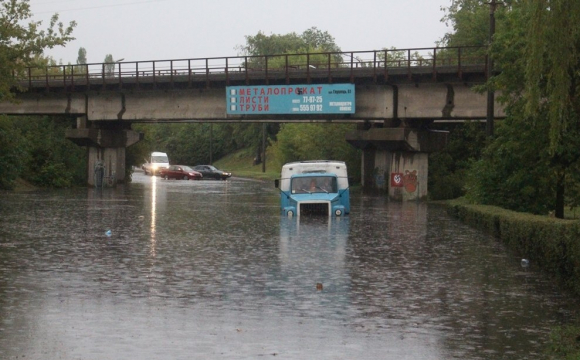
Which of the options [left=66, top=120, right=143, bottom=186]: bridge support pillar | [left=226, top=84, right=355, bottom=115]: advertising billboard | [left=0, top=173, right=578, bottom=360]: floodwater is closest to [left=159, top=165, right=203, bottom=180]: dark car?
[left=66, top=120, right=143, bottom=186]: bridge support pillar

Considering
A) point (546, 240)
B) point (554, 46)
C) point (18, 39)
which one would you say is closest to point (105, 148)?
point (18, 39)

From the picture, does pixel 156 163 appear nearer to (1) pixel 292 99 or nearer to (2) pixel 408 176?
(1) pixel 292 99

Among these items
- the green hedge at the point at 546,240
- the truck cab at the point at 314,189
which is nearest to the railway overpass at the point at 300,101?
the truck cab at the point at 314,189

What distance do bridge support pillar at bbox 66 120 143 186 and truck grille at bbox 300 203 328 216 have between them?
1282 inches

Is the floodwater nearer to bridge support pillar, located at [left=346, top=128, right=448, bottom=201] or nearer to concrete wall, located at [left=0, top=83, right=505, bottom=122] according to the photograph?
concrete wall, located at [left=0, top=83, right=505, bottom=122]

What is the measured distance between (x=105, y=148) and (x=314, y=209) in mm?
35130

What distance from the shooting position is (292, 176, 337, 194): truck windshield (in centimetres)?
3812

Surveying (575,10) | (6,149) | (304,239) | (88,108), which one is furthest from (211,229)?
(88,108)

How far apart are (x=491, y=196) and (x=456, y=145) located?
105ft

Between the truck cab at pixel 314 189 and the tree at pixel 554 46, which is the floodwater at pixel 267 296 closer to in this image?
the tree at pixel 554 46

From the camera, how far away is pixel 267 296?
15391 millimetres

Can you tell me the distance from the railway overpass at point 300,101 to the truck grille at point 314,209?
18534 mm

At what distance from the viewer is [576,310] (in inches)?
568

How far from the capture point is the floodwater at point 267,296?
11.2m
